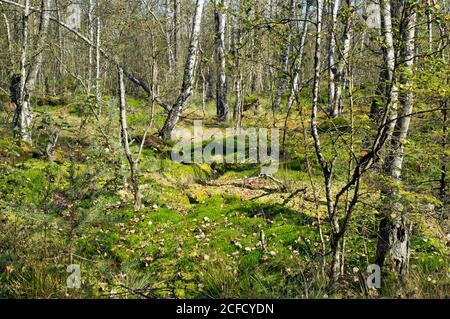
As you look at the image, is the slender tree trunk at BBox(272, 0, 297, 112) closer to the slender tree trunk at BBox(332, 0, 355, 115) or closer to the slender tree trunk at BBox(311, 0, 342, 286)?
the slender tree trunk at BBox(311, 0, 342, 286)

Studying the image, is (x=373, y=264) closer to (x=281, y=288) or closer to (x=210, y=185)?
(x=281, y=288)

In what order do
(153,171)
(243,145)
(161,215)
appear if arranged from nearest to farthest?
(161,215) < (153,171) < (243,145)

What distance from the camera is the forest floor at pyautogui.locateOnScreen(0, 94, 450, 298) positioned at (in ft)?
13.6

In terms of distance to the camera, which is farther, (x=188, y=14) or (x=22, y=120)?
(x=188, y=14)

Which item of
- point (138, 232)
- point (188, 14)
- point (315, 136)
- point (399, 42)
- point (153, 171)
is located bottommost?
point (138, 232)

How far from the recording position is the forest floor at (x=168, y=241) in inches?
163

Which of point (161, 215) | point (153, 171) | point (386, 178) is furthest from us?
point (153, 171)

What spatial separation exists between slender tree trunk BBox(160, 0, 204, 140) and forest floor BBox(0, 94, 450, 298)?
337 cm

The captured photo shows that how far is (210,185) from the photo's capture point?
31.8 feet

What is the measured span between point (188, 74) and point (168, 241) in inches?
266

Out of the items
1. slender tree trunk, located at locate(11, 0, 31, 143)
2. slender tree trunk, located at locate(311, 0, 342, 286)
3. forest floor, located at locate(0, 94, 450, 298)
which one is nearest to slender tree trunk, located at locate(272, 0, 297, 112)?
slender tree trunk, located at locate(311, 0, 342, 286)

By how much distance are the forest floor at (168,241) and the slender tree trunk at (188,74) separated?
11.0 feet

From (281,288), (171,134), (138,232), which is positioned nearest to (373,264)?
(281,288)
